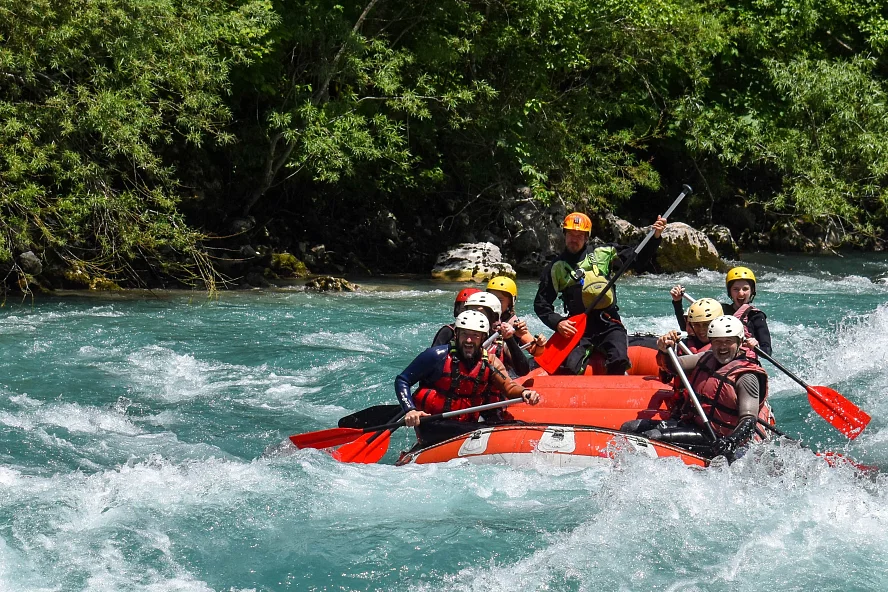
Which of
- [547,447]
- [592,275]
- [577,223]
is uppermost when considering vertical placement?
[577,223]

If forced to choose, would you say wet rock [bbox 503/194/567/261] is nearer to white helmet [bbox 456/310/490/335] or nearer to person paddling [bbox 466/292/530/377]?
person paddling [bbox 466/292/530/377]

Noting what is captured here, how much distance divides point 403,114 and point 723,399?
416 inches

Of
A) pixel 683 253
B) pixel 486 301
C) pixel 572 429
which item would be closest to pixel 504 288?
pixel 486 301

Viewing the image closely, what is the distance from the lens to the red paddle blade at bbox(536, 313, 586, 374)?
23.1 feet

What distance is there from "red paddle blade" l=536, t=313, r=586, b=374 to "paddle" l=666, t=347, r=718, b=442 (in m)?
1.16

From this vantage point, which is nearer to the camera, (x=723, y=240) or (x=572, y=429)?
(x=572, y=429)

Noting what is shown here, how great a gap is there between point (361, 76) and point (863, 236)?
38.7ft

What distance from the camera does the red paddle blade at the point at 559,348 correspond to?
278 inches

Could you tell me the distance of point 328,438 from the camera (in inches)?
238

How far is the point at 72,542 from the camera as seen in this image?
455 centimetres

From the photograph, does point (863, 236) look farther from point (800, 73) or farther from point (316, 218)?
point (316, 218)

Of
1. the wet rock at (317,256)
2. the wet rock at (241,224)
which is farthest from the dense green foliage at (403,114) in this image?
the wet rock at (317,256)

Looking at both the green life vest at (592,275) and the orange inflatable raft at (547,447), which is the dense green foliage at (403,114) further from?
the orange inflatable raft at (547,447)

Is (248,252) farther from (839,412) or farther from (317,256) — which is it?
(839,412)
